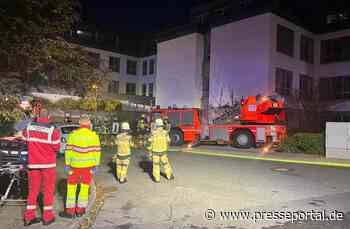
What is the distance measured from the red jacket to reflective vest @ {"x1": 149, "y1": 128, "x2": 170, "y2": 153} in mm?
3659

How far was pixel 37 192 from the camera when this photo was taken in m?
5.48

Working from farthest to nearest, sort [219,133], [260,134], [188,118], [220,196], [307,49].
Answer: [307,49]
[188,118]
[219,133]
[260,134]
[220,196]

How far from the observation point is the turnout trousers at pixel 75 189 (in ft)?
18.8

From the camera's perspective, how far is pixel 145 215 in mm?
6105

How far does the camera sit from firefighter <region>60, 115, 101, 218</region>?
574 centimetres

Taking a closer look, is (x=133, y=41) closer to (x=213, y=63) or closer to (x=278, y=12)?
(x=213, y=63)

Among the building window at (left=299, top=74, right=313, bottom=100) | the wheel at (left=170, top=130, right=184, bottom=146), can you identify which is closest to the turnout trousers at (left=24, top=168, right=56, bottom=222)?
the wheel at (left=170, top=130, right=184, bottom=146)

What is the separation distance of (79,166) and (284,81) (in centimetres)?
2137

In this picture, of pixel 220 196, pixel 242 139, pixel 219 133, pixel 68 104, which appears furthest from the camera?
pixel 68 104

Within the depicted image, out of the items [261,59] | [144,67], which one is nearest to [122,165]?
[261,59]

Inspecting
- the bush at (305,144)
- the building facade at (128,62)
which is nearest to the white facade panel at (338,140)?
the bush at (305,144)

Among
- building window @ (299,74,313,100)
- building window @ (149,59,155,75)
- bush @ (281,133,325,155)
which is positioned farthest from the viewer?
building window @ (149,59,155,75)

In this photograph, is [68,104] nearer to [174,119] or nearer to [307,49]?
[174,119]

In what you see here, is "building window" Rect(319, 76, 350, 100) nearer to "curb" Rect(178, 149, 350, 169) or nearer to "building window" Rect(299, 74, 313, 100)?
"building window" Rect(299, 74, 313, 100)
